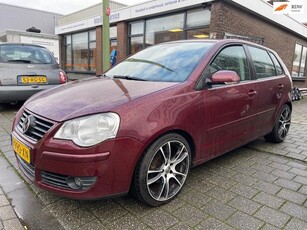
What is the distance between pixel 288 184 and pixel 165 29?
8229 mm

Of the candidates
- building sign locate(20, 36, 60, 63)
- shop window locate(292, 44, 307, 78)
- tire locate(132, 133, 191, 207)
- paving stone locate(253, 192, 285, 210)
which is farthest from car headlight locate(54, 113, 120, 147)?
building sign locate(20, 36, 60, 63)

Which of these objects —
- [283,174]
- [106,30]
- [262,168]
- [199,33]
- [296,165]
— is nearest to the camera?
[283,174]

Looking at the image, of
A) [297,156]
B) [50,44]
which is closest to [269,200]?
[297,156]

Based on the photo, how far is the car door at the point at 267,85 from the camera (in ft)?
11.5

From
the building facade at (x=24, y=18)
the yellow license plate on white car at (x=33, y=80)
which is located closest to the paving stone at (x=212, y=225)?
the yellow license plate on white car at (x=33, y=80)

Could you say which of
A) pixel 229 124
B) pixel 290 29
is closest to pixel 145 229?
pixel 229 124

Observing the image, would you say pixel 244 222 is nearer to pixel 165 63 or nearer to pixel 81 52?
pixel 165 63

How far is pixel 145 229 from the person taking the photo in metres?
2.00

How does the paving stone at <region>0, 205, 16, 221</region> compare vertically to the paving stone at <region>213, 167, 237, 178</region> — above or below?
below

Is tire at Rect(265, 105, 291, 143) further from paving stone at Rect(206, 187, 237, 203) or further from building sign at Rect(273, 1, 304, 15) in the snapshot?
building sign at Rect(273, 1, 304, 15)

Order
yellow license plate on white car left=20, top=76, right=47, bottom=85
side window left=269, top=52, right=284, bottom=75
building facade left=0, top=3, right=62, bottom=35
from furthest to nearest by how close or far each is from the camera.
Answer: building facade left=0, top=3, right=62, bottom=35 → yellow license plate on white car left=20, top=76, right=47, bottom=85 → side window left=269, top=52, right=284, bottom=75

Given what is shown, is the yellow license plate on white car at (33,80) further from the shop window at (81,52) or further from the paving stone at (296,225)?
the shop window at (81,52)

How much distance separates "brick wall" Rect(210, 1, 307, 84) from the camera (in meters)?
7.83

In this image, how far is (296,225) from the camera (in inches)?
83.1
